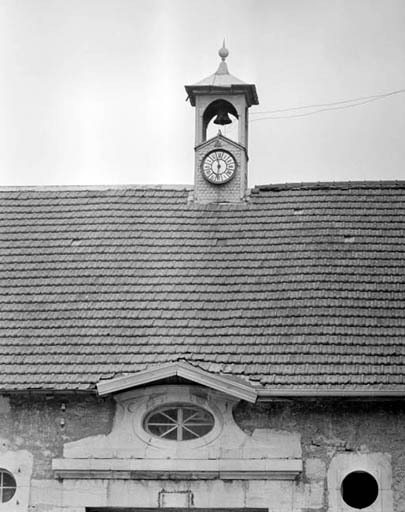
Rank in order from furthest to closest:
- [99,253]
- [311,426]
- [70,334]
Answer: [99,253], [70,334], [311,426]

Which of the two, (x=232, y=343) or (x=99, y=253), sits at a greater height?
(x=99, y=253)

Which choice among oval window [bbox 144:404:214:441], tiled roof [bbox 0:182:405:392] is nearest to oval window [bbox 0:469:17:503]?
tiled roof [bbox 0:182:405:392]

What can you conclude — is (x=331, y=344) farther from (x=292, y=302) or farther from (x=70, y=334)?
(x=70, y=334)

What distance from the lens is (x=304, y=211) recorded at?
2583 cm

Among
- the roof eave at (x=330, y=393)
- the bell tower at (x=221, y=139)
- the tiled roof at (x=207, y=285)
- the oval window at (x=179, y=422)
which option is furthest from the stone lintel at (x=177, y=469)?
the bell tower at (x=221, y=139)

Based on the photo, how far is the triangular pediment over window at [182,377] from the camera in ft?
68.7

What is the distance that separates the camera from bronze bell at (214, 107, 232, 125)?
28.1m

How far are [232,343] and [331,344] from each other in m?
1.76

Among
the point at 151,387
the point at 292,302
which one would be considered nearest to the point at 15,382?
the point at 151,387

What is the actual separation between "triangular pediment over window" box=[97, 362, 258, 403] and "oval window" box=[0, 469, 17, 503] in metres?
2.28

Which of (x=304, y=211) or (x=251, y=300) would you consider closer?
(x=251, y=300)

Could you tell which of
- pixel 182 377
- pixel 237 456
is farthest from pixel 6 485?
pixel 237 456

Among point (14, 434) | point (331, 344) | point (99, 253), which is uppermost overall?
point (99, 253)

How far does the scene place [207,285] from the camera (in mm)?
23766
